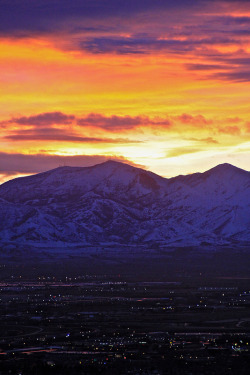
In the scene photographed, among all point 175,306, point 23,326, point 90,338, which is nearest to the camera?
point 90,338

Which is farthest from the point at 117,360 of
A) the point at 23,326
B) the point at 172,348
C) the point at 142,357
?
the point at 23,326

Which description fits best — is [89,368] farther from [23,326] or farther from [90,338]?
[23,326]

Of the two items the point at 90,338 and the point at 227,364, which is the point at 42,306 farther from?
the point at 227,364

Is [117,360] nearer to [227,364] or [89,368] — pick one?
[89,368]

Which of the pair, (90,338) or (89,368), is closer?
(89,368)

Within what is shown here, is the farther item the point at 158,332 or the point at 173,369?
the point at 158,332

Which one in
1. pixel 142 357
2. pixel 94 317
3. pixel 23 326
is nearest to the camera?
pixel 142 357

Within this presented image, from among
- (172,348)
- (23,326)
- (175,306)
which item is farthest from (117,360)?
(175,306)

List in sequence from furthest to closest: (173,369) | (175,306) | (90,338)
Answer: (175,306)
(90,338)
(173,369)

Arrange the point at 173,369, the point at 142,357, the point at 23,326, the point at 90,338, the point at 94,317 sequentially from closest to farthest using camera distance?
the point at 173,369 < the point at 142,357 < the point at 90,338 < the point at 23,326 < the point at 94,317
